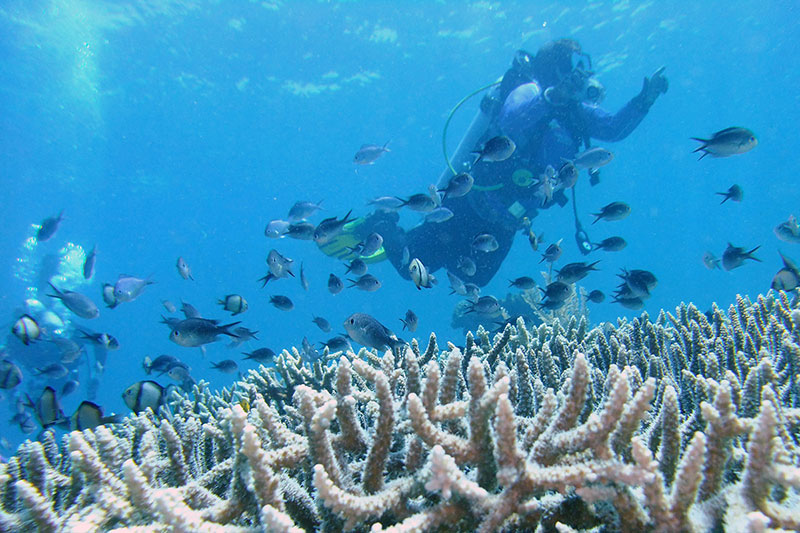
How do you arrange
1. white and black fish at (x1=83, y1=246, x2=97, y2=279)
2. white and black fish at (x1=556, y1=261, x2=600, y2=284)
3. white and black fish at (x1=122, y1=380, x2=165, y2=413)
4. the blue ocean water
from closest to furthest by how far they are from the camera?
white and black fish at (x1=122, y1=380, x2=165, y2=413) < white and black fish at (x1=556, y1=261, x2=600, y2=284) < white and black fish at (x1=83, y1=246, x2=97, y2=279) < the blue ocean water

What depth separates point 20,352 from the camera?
16.2 m

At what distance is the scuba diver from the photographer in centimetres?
989

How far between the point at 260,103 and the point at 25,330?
140ft

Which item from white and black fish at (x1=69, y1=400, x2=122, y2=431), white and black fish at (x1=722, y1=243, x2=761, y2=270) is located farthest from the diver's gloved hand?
white and black fish at (x1=69, y1=400, x2=122, y2=431)

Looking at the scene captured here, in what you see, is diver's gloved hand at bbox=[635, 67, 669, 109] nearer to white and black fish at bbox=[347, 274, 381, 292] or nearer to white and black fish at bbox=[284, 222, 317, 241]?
white and black fish at bbox=[347, 274, 381, 292]

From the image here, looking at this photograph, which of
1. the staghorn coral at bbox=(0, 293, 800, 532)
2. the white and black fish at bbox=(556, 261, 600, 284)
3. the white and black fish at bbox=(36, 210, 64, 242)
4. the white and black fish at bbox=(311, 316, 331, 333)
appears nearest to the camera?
the staghorn coral at bbox=(0, 293, 800, 532)

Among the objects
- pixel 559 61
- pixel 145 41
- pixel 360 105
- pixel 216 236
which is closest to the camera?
pixel 559 61

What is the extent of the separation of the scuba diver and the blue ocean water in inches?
503

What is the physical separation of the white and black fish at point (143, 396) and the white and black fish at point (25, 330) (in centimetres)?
358

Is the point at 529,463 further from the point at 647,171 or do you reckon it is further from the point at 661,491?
the point at 647,171

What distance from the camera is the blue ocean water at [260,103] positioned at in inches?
1227

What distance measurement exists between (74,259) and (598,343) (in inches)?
2445

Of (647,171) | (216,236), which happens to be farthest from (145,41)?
(647,171)

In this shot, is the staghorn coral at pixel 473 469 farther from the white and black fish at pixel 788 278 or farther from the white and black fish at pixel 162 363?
the white and black fish at pixel 162 363
